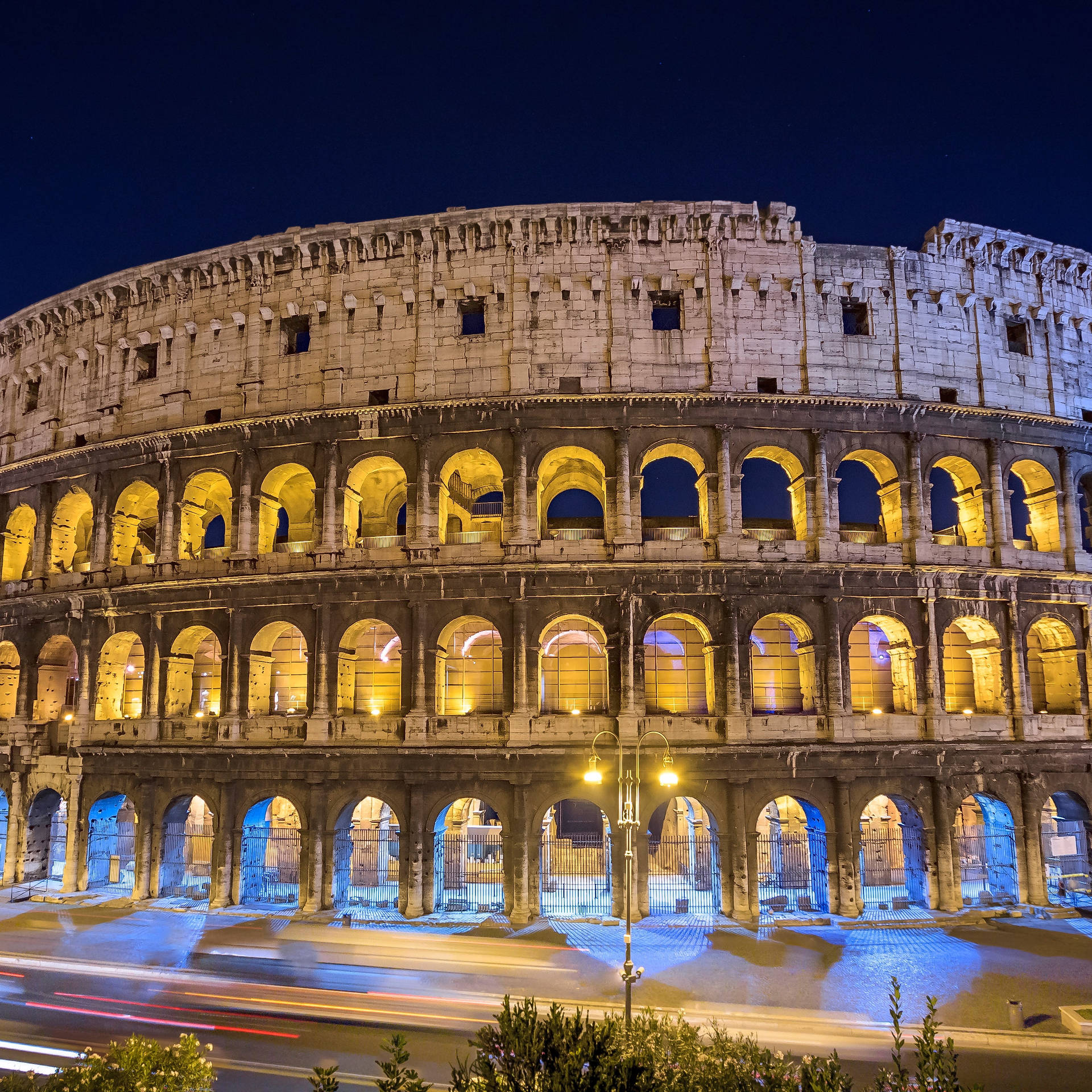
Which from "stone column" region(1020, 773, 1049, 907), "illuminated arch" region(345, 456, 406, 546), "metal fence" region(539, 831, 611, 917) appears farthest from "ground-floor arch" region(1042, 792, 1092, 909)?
"illuminated arch" region(345, 456, 406, 546)

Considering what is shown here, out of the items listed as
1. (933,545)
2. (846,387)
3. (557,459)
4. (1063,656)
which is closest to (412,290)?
(557,459)

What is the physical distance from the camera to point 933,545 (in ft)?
76.3

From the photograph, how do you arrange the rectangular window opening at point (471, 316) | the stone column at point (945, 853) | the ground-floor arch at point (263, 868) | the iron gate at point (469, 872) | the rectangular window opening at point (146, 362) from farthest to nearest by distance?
the rectangular window opening at point (146, 362), the rectangular window opening at point (471, 316), the ground-floor arch at point (263, 868), the iron gate at point (469, 872), the stone column at point (945, 853)

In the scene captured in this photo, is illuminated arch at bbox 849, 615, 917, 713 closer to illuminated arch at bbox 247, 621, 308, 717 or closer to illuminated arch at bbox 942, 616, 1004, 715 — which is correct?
illuminated arch at bbox 942, 616, 1004, 715

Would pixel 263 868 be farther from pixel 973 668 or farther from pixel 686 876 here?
pixel 973 668

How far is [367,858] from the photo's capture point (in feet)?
84.4

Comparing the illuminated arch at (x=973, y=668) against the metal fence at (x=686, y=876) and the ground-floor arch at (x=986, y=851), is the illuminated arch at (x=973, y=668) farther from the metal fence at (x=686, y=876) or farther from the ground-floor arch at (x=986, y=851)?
the metal fence at (x=686, y=876)

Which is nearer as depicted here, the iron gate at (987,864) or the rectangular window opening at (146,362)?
the iron gate at (987,864)

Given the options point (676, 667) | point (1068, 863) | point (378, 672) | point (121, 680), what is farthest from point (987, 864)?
point (121, 680)

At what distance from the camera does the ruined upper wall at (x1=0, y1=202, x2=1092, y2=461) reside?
23.9 metres

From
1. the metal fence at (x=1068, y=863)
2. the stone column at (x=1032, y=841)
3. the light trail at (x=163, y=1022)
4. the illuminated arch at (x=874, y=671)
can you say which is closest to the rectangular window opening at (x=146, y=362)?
the light trail at (x=163, y=1022)

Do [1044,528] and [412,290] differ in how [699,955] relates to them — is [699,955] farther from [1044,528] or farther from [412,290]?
[412,290]

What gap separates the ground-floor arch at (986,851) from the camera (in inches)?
889

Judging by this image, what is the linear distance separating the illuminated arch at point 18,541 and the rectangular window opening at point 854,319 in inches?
1140
